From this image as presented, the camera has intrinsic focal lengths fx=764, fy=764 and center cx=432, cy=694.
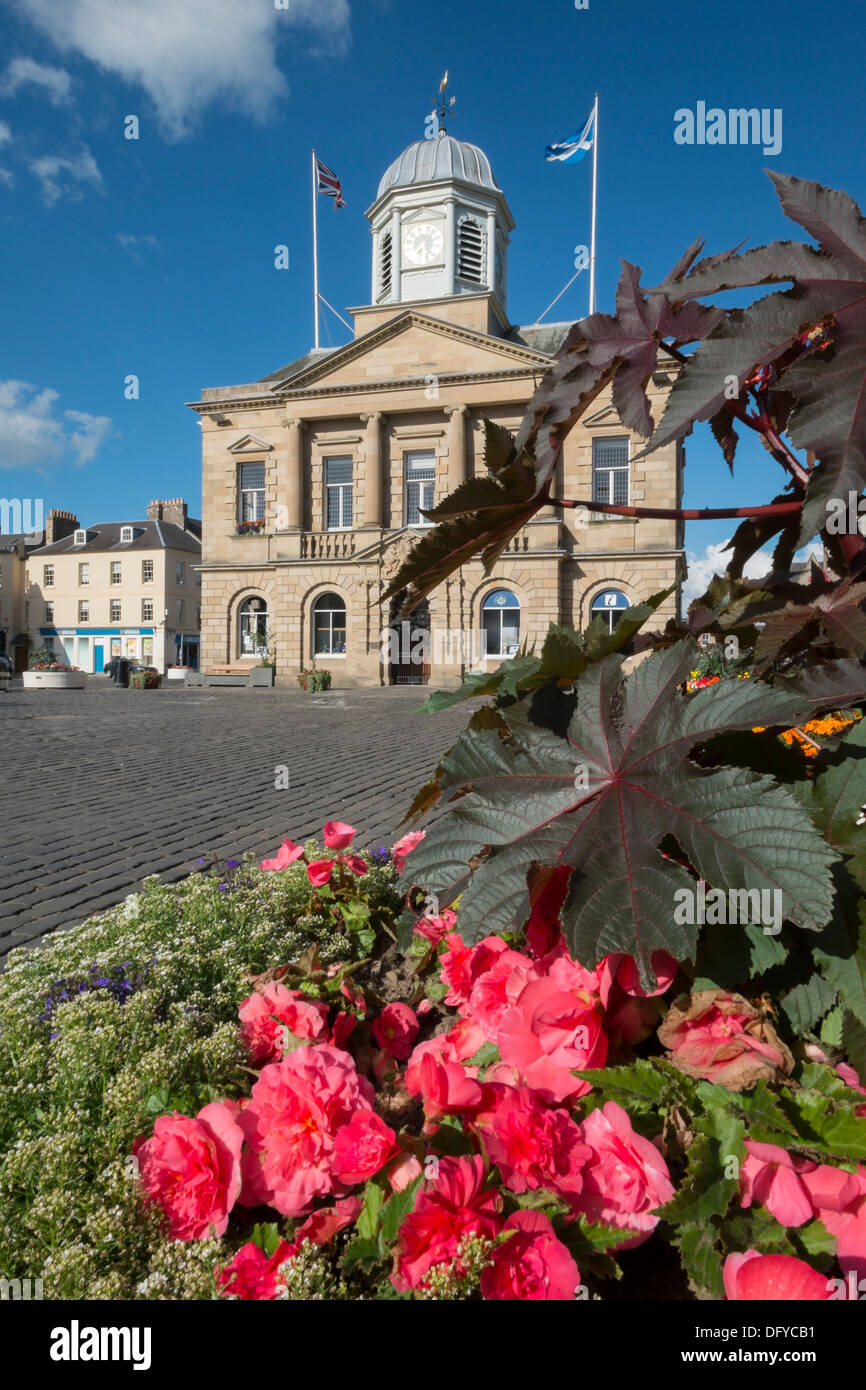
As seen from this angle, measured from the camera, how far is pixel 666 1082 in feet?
3.66

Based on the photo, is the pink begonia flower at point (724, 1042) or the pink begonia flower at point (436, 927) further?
the pink begonia flower at point (436, 927)

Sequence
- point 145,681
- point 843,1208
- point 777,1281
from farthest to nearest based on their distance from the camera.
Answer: point 145,681 < point 843,1208 < point 777,1281

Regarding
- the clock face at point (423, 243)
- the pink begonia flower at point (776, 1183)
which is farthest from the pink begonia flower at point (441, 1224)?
the clock face at point (423, 243)

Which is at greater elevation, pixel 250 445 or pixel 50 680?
pixel 250 445

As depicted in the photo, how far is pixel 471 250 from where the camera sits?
32969 mm

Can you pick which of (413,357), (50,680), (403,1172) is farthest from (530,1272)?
(413,357)

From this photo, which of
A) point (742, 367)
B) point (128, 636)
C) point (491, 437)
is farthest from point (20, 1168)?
point (128, 636)

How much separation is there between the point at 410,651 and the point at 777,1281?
92.7ft

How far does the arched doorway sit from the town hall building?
94mm

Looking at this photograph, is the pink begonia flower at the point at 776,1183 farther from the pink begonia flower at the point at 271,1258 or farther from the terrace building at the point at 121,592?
the terrace building at the point at 121,592

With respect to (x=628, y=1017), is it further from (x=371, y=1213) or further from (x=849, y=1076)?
(x=371, y=1213)

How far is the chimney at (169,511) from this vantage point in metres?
61.5

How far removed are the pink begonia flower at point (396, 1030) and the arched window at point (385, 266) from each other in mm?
37267
